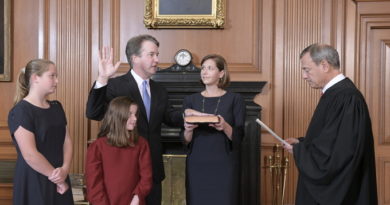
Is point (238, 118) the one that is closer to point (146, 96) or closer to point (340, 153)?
point (146, 96)

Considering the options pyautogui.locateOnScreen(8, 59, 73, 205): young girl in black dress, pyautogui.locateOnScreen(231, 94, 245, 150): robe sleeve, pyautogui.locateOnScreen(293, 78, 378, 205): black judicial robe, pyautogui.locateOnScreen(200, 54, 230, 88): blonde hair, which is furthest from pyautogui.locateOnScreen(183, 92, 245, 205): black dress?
pyautogui.locateOnScreen(8, 59, 73, 205): young girl in black dress

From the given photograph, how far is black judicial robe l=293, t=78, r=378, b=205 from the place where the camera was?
107 inches

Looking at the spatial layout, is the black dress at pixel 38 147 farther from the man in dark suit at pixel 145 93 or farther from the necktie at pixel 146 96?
the necktie at pixel 146 96

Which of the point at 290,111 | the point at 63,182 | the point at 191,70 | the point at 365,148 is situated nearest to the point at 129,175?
the point at 63,182

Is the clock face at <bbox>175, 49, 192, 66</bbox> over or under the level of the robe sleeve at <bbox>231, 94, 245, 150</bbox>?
over

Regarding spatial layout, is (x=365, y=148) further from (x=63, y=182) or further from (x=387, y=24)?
(x=387, y=24)

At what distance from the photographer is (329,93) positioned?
2.89 meters

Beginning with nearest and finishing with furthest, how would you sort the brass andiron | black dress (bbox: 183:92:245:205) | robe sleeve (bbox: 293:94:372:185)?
robe sleeve (bbox: 293:94:372:185) < black dress (bbox: 183:92:245:205) < the brass andiron

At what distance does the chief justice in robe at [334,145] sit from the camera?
107 inches

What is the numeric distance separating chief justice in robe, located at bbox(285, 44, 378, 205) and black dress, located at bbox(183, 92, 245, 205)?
58cm

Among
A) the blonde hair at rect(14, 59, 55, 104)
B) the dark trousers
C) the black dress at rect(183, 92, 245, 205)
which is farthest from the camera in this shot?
the black dress at rect(183, 92, 245, 205)

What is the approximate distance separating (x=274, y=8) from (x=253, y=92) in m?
0.92

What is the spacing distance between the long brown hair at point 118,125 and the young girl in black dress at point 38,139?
0.34m

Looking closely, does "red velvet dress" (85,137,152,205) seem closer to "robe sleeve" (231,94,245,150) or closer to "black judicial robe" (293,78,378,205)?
"robe sleeve" (231,94,245,150)
